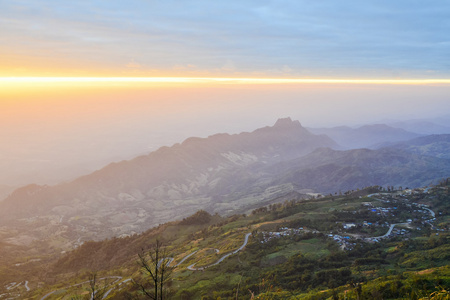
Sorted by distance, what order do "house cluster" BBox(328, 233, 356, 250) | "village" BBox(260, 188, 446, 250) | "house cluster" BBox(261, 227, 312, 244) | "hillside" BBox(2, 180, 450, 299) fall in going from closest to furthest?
"hillside" BBox(2, 180, 450, 299)
"house cluster" BBox(328, 233, 356, 250)
"village" BBox(260, 188, 446, 250)
"house cluster" BBox(261, 227, 312, 244)

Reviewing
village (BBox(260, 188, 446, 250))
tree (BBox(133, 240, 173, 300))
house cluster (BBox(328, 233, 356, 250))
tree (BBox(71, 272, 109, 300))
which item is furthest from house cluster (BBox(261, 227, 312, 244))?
tree (BBox(71, 272, 109, 300))

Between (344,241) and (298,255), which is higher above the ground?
(298,255)

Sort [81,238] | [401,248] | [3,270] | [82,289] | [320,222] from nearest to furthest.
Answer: [401,248], [82,289], [320,222], [3,270], [81,238]

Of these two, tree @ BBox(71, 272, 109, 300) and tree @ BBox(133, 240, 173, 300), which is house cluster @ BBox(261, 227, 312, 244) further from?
tree @ BBox(71, 272, 109, 300)

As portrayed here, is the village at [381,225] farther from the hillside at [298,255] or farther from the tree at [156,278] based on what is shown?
the tree at [156,278]

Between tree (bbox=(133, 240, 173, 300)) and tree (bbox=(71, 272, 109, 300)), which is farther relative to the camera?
tree (bbox=(71, 272, 109, 300))

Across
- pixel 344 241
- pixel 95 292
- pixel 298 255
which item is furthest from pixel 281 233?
pixel 95 292

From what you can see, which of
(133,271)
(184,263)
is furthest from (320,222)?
(133,271)

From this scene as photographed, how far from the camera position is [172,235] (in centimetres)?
11494

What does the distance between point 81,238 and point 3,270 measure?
78.4 metres

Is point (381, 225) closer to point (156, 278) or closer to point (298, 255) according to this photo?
point (298, 255)

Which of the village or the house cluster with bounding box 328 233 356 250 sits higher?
the house cluster with bounding box 328 233 356 250

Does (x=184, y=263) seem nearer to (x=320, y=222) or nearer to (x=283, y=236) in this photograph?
(x=283, y=236)

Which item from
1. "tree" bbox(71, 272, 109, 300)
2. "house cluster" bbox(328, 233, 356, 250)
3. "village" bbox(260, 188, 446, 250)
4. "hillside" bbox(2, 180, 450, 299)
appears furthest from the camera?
"village" bbox(260, 188, 446, 250)
